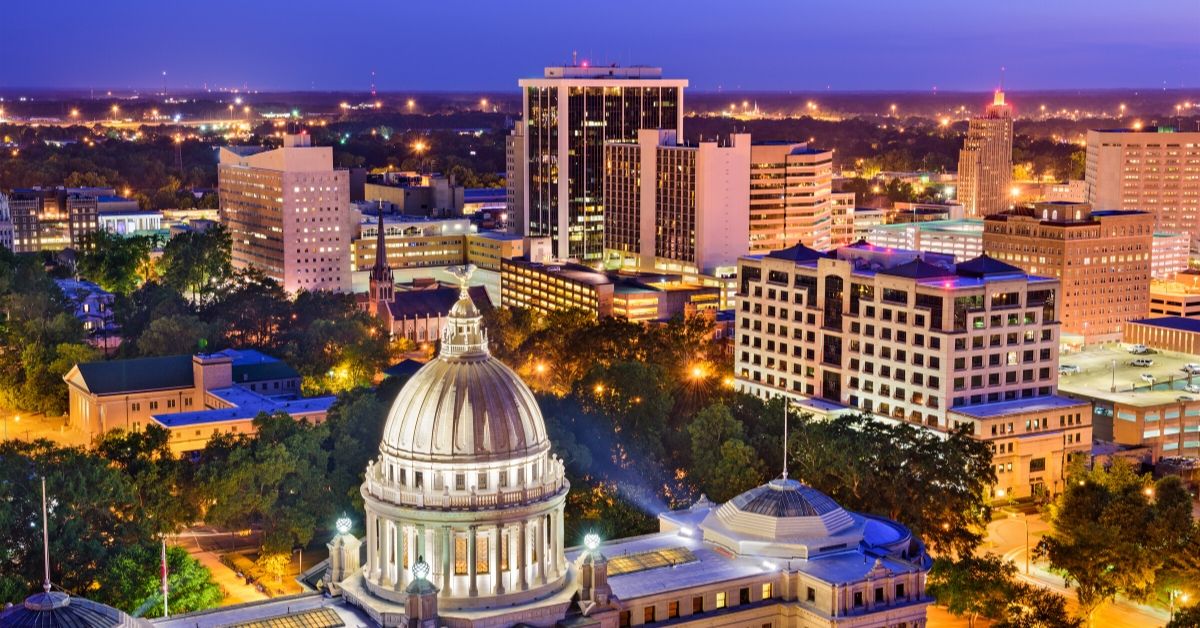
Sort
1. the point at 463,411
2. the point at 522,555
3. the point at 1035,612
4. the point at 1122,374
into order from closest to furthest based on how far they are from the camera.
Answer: the point at 463,411
the point at 522,555
the point at 1035,612
the point at 1122,374

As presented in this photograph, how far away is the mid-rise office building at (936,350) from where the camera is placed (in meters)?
141

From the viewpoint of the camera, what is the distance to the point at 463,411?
257 feet

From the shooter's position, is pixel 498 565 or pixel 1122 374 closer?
pixel 498 565

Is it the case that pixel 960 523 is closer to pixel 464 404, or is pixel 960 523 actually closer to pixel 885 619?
pixel 885 619

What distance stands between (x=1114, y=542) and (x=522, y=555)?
42.2m

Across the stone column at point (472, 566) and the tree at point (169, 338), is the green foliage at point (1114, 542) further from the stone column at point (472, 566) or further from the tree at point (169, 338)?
the tree at point (169, 338)

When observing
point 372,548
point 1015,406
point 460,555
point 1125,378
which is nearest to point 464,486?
point 460,555

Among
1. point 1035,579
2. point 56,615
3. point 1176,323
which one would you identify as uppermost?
point 56,615

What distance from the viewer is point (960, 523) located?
377 feet

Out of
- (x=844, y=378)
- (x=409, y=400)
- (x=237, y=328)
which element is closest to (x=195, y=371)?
(x=237, y=328)

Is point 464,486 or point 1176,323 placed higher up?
point 464,486

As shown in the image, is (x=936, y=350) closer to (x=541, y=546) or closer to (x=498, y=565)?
(x=541, y=546)

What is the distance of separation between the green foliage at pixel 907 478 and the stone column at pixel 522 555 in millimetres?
39510

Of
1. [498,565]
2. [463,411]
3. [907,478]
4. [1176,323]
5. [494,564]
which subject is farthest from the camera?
[1176,323]
